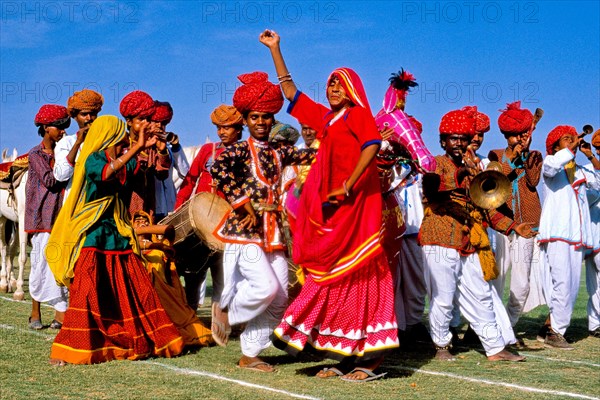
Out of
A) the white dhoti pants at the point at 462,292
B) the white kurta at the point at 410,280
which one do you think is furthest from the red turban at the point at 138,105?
the white dhoti pants at the point at 462,292

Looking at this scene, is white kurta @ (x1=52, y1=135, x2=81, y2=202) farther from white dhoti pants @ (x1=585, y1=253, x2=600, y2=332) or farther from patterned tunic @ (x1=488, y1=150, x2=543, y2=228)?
white dhoti pants @ (x1=585, y1=253, x2=600, y2=332)

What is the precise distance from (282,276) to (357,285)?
0.73 metres

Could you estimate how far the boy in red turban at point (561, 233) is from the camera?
905cm

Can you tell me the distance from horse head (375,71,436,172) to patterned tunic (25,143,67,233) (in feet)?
12.3

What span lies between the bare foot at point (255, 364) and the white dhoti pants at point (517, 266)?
11.2ft

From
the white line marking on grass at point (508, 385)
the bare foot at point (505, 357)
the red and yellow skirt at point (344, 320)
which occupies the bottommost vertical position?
the white line marking on grass at point (508, 385)

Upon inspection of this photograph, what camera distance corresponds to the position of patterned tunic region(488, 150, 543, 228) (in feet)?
30.2

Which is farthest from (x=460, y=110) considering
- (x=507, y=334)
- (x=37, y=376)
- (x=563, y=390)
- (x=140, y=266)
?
(x=37, y=376)

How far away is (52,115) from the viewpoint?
9.47m

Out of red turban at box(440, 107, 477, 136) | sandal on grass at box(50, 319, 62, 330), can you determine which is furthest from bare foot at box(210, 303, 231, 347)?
red turban at box(440, 107, 477, 136)

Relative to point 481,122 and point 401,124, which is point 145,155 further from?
point 481,122

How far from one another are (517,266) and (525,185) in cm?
93

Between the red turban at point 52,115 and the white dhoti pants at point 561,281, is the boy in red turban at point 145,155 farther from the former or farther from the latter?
the white dhoti pants at point 561,281

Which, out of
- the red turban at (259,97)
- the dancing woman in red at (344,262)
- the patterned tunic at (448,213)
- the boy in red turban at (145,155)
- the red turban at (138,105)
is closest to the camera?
the dancing woman in red at (344,262)
